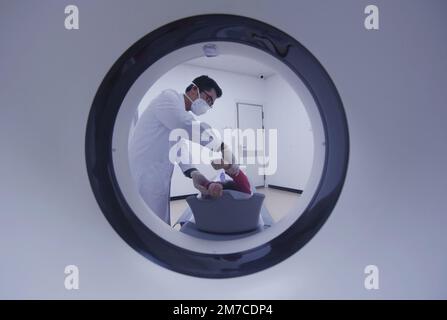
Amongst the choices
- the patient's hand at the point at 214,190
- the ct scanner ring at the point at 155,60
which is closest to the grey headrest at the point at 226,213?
the patient's hand at the point at 214,190

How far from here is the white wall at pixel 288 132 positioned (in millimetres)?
3682

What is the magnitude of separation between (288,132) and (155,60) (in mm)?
3708

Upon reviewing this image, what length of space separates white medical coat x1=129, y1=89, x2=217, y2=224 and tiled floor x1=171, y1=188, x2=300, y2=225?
5.07 ft

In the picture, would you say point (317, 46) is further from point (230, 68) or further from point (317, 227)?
point (230, 68)

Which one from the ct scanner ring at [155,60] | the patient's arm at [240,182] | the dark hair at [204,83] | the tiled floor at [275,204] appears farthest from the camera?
the tiled floor at [275,204]

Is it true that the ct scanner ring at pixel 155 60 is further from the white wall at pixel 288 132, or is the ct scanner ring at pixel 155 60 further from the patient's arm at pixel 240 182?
the white wall at pixel 288 132

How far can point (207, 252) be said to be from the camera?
25.3 inches

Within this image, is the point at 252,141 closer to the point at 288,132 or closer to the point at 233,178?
the point at 288,132

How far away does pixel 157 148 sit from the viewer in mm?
1138

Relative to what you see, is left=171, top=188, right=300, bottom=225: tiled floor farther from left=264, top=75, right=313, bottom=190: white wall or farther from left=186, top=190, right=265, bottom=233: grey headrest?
left=186, top=190, right=265, bottom=233: grey headrest

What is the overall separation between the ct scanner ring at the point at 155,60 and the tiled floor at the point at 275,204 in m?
2.03

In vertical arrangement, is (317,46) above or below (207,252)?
above

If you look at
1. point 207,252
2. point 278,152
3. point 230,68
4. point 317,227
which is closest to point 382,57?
point 317,227

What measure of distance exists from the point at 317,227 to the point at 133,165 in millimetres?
918
